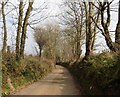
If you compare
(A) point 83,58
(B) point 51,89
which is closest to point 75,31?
(A) point 83,58

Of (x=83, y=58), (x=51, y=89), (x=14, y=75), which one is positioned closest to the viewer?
(x=51, y=89)

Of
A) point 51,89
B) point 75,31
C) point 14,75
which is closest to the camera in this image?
point 51,89

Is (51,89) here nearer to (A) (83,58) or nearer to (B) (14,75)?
(B) (14,75)

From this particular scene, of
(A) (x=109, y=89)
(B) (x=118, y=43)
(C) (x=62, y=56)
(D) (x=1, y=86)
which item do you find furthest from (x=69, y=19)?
(C) (x=62, y=56)

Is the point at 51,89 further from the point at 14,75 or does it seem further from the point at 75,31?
the point at 75,31

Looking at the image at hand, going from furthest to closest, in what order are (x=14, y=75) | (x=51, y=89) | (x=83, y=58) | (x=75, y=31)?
(x=75, y=31), (x=83, y=58), (x=14, y=75), (x=51, y=89)

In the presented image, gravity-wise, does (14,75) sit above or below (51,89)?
above

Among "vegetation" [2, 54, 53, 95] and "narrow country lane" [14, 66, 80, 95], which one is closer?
"vegetation" [2, 54, 53, 95]

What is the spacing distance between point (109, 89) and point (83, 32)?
39816mm

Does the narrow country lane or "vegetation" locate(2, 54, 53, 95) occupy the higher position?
"vegetation" locate(2, 54, 53, 95)

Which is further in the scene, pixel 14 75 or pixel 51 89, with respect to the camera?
pixel 14 75

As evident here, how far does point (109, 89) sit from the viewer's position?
11891 millimetres

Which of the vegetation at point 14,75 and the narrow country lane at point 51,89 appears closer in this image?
the vegetation at point 14,75

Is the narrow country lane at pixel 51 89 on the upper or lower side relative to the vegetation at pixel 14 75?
lower
